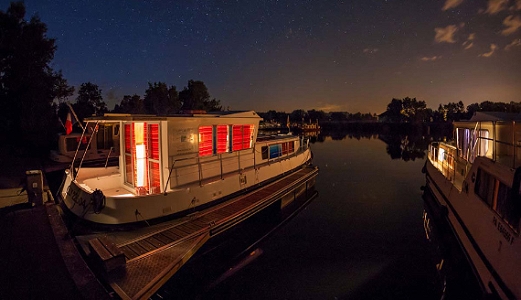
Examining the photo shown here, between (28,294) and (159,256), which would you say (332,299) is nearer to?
(159,256)

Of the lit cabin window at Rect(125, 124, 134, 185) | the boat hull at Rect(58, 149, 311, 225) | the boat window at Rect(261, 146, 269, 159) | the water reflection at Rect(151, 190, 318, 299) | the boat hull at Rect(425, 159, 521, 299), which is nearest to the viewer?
the boat hull at Rect(425, 159, 521, 299)

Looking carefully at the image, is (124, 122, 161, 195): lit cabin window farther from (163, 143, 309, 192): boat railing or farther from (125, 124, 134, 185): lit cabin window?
(163, 143, 309, 192): boat railing

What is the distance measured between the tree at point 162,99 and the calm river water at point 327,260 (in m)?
52.9

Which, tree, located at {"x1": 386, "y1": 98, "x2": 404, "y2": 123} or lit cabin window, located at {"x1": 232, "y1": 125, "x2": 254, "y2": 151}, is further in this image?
tree, located at {"x1": 386, "y1": 98, "x2": 404, "y2": 123}

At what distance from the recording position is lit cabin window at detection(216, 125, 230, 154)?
39.0ft

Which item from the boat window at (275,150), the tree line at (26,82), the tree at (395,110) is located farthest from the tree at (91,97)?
the tree at (395,110)

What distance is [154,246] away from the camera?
25.9ft

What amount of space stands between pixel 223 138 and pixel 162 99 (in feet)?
176

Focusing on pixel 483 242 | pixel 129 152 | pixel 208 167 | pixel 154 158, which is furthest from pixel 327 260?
pixel 129 152

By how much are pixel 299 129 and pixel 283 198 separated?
344 feet

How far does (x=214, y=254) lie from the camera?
987cm

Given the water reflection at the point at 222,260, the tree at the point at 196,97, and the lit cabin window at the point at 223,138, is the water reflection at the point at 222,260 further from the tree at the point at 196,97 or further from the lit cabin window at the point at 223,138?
the tree at the point at 196,97

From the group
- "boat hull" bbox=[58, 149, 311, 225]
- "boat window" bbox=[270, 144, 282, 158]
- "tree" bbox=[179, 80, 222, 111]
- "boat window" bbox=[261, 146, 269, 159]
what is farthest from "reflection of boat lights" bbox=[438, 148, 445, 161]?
"tree" bbox=[179, 80, 222, 111]

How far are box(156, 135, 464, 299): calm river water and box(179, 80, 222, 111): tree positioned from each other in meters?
49.1
